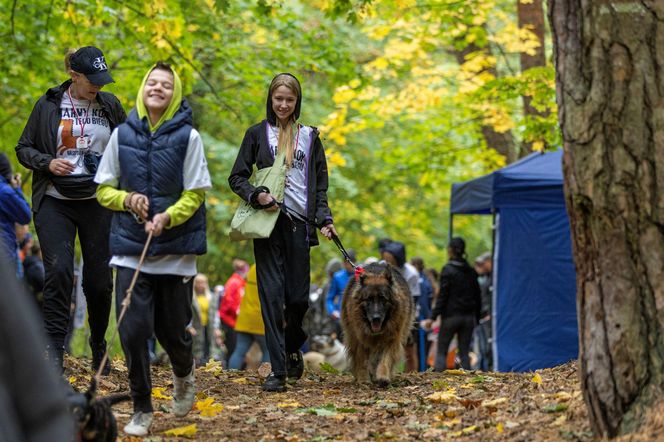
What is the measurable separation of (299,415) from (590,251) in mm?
2527

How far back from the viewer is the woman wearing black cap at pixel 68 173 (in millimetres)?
6980

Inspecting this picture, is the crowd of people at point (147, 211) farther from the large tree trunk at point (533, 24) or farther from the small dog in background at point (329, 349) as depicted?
the large tree trunk at point (533, 24)

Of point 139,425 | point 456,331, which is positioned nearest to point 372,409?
point 139,425

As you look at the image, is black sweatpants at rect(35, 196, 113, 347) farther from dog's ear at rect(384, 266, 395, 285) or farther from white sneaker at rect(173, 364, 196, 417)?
dog's ear at rect(384, 266, 395, 285)

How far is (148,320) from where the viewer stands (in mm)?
5508

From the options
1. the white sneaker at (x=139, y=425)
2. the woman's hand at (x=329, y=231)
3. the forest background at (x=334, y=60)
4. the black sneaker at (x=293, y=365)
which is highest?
the forest background at (x=334, y=60)

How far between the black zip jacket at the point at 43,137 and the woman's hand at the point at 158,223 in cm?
187

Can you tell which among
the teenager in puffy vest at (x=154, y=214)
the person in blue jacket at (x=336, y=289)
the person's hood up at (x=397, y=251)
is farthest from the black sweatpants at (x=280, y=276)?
the person in blue jacket at (x=336, y=289)

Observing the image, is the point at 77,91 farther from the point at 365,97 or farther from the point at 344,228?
the point at 344,228

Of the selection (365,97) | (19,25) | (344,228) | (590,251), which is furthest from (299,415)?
(344,228)

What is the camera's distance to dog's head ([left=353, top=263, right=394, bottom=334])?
335 inches

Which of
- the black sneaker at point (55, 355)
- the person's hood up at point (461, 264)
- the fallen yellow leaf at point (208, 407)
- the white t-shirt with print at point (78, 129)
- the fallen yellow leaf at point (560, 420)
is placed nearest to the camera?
the fallen yellow leaf at point (560, 420)

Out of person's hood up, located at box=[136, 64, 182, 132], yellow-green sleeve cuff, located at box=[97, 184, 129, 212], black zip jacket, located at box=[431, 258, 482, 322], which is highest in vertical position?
person's hood up, located at box=[136, 64, 182, 132]

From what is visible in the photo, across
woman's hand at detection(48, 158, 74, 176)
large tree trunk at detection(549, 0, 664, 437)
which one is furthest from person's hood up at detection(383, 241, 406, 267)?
large tree trunk at detection(549, 0, 664, 437)
